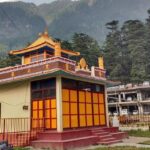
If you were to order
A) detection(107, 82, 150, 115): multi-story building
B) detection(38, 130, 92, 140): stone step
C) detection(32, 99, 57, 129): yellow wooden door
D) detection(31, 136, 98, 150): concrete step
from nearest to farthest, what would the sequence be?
detection(31, 136, 98, 150): concrete step < detection(38, 130, 92, 140): stone step < detection(32, 99, 57, 129): yellow wooden door < detection(107, 82, 150, 115): multi-story building

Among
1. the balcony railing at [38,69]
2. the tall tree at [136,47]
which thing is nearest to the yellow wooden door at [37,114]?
the balcony railing at [38,69]

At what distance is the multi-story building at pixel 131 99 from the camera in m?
49.1

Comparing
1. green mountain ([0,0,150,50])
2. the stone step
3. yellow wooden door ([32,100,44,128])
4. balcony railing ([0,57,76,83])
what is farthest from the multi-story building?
green mountain ([0,0,150,50])

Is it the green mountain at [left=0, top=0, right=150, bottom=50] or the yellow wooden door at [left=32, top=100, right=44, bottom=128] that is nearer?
the yellow wooden door at [left=32, top=100, right=44, bottom=128]

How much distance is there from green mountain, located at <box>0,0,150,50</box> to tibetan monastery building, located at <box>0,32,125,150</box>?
133 meters

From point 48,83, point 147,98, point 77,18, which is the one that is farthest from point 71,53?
point 77,18

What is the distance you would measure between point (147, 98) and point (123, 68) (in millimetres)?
13822

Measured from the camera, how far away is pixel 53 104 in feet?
53.5

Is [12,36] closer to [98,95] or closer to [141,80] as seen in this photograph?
[141,80]

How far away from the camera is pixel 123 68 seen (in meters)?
62.3

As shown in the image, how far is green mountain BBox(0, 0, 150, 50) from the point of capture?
164375 millimetres

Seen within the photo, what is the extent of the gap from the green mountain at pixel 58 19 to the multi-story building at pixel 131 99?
105 metres

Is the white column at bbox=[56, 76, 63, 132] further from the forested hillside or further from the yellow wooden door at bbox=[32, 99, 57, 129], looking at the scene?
the forested hillside

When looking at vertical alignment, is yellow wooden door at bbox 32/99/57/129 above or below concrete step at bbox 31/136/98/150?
above
